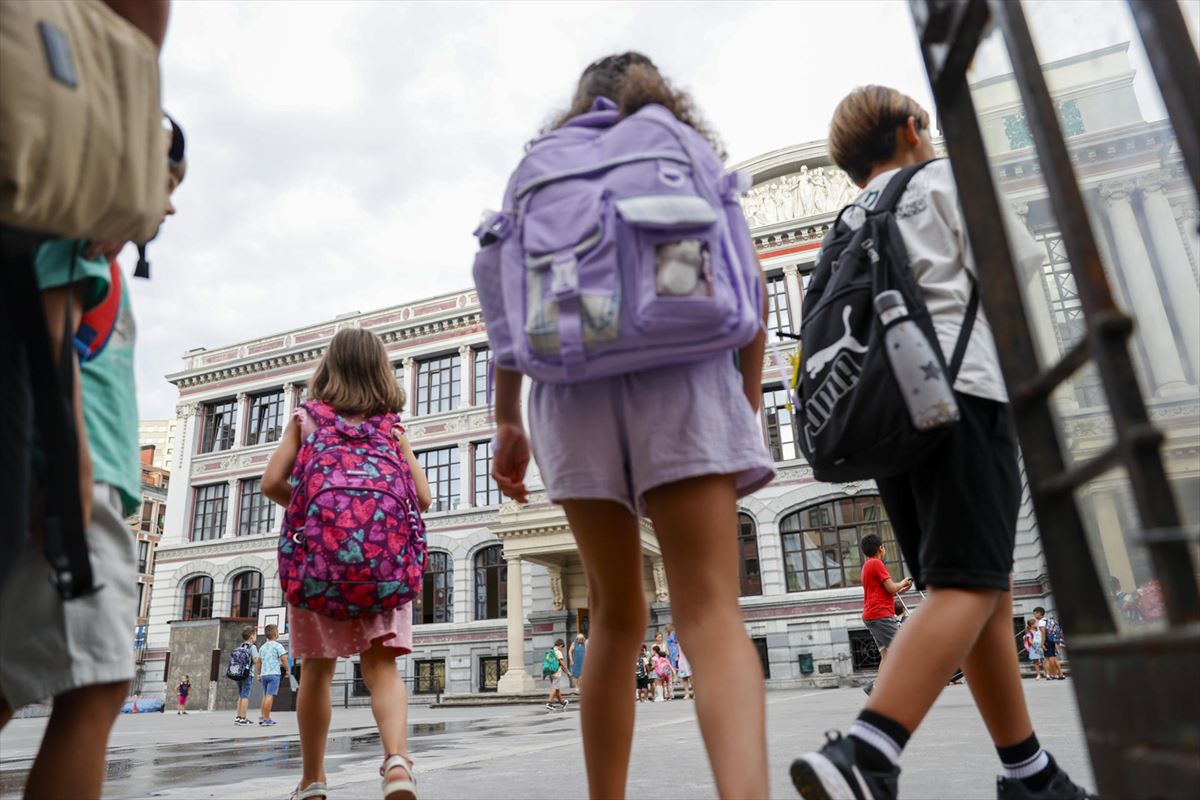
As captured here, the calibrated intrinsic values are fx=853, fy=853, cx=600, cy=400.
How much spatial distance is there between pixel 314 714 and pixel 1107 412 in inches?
92.7

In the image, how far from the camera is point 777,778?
9.41 feet

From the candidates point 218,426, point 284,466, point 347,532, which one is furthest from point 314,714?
point 218,426

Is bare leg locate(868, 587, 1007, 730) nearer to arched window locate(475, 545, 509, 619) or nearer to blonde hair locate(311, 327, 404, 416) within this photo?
blonde hair locate(311, 327, 404, 416)

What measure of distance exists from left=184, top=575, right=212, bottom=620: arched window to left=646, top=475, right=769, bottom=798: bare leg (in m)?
33.6

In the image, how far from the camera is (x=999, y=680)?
1.94m

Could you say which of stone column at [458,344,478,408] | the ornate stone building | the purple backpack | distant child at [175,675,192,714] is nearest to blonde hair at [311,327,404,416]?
the purple backpack

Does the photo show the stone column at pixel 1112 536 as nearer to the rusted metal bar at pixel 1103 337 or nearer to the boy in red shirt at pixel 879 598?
the rusted metal bar at pixel 1103 337

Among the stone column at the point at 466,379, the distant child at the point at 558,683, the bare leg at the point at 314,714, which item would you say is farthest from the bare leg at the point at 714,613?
the stone column at the point at 466,379

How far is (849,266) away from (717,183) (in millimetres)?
516

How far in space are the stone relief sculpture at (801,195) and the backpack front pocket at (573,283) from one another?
25211 mm

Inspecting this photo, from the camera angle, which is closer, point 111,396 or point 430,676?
point 111,396

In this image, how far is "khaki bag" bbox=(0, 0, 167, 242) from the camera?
95cm

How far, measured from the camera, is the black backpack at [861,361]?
1.86 metres

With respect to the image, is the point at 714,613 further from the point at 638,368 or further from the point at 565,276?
the point at 565,276
